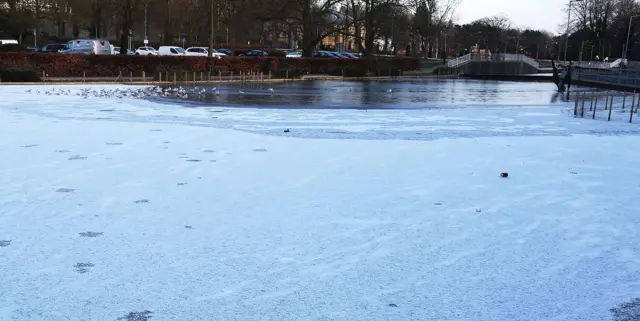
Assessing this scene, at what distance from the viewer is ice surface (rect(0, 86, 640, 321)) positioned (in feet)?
15.5

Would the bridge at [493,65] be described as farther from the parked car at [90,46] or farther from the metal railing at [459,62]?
the parked car at [90,46]

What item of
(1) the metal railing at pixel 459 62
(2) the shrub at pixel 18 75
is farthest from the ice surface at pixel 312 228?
(1) the metal railing at pixel 459 62

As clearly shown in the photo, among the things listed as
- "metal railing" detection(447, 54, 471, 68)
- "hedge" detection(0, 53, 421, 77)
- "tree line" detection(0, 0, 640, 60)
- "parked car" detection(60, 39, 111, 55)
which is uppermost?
"tree line" detection(0, 0, 640, 60)

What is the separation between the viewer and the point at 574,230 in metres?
6.71

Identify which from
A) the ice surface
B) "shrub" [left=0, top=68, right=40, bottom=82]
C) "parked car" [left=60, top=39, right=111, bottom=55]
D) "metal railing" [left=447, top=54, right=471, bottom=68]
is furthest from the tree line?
the ice surface

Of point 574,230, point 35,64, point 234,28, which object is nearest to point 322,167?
point 574,230

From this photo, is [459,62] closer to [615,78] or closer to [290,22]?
[290,22]

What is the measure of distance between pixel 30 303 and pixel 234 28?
61.3 m

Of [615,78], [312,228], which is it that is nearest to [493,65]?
[615,78]

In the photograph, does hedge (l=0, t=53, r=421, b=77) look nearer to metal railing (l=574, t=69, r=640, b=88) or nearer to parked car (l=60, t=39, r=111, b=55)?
parked car (l=60, t=39, r=111, b=55)

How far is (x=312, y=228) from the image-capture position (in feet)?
21.7

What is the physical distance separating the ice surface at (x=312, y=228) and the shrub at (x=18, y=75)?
776 inches

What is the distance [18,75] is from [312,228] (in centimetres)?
2878

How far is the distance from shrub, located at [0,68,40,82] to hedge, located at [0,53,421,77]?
2.54 metres
